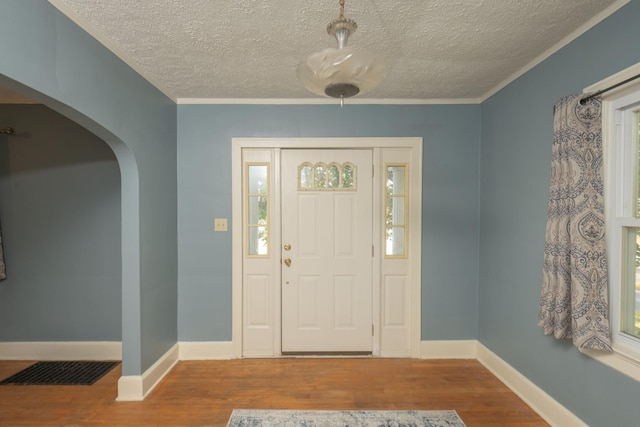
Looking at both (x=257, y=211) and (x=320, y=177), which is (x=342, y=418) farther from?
(x=320, y=177)

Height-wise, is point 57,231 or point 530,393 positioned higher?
point 57,231

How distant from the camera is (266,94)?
2643mm

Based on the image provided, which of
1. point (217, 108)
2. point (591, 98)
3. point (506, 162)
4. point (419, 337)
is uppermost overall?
point (217, 108)

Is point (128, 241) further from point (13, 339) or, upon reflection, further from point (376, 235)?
point (376, 235)

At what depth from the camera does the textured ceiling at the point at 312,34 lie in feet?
5.03

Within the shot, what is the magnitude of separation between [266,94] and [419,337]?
268 centimetres

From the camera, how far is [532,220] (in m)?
2.10

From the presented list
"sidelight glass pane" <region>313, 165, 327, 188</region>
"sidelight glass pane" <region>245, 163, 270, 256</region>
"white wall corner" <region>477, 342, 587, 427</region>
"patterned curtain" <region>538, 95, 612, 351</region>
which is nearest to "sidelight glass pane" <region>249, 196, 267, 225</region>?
"sidelight glass pane" <region>245, 163, 270, 256</region>

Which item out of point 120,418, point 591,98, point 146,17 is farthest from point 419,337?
point 146,17

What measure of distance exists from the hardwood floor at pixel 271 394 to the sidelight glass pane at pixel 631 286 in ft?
2.96

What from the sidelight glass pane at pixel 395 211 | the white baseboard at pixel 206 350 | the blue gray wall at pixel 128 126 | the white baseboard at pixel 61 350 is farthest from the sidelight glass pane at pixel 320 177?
the white baseboard at pixel 61 350

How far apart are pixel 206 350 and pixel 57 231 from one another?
5.78 ft

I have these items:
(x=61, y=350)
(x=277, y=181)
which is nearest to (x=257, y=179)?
(x=277, y=181)

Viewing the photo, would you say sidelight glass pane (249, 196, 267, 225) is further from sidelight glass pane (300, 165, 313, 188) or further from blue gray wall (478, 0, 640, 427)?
blue gray wall (478, 0, 640, 427)
